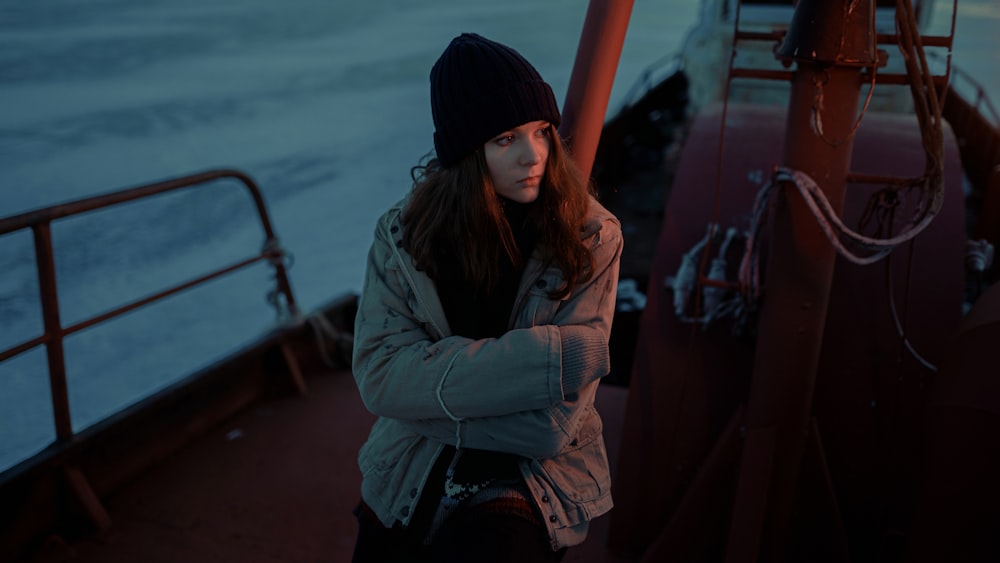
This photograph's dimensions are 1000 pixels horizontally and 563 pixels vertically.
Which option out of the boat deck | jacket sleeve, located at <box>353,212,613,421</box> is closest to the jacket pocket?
jacket sleeve, located at <box>353,212,613,421</box>

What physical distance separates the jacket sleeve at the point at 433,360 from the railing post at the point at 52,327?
1409 millimetres

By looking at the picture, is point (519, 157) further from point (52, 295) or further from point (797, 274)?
point (52, 295)

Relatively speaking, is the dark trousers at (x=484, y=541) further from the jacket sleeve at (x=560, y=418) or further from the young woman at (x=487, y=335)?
the jacket sleeve at (x=560, y=418)

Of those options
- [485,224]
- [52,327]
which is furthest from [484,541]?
[52,327]

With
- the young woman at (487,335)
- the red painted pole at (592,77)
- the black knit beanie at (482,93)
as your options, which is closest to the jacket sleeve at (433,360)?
the young woman at (487,335)

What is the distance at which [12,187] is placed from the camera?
1117 centimetres

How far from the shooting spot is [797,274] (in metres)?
1.89

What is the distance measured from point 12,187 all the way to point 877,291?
41.3 ft

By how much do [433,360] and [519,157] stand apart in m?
0.43

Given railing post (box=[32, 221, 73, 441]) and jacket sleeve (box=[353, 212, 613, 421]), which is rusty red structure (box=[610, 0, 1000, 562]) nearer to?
jacket sleeve (box=[353, 212, 613, 421])

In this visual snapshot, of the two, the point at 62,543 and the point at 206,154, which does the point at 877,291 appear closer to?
the point at 62,543

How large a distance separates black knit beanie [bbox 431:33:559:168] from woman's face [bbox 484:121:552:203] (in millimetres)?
32

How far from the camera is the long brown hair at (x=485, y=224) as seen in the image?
1403mm

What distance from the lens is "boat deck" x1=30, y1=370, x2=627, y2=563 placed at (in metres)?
2.29
